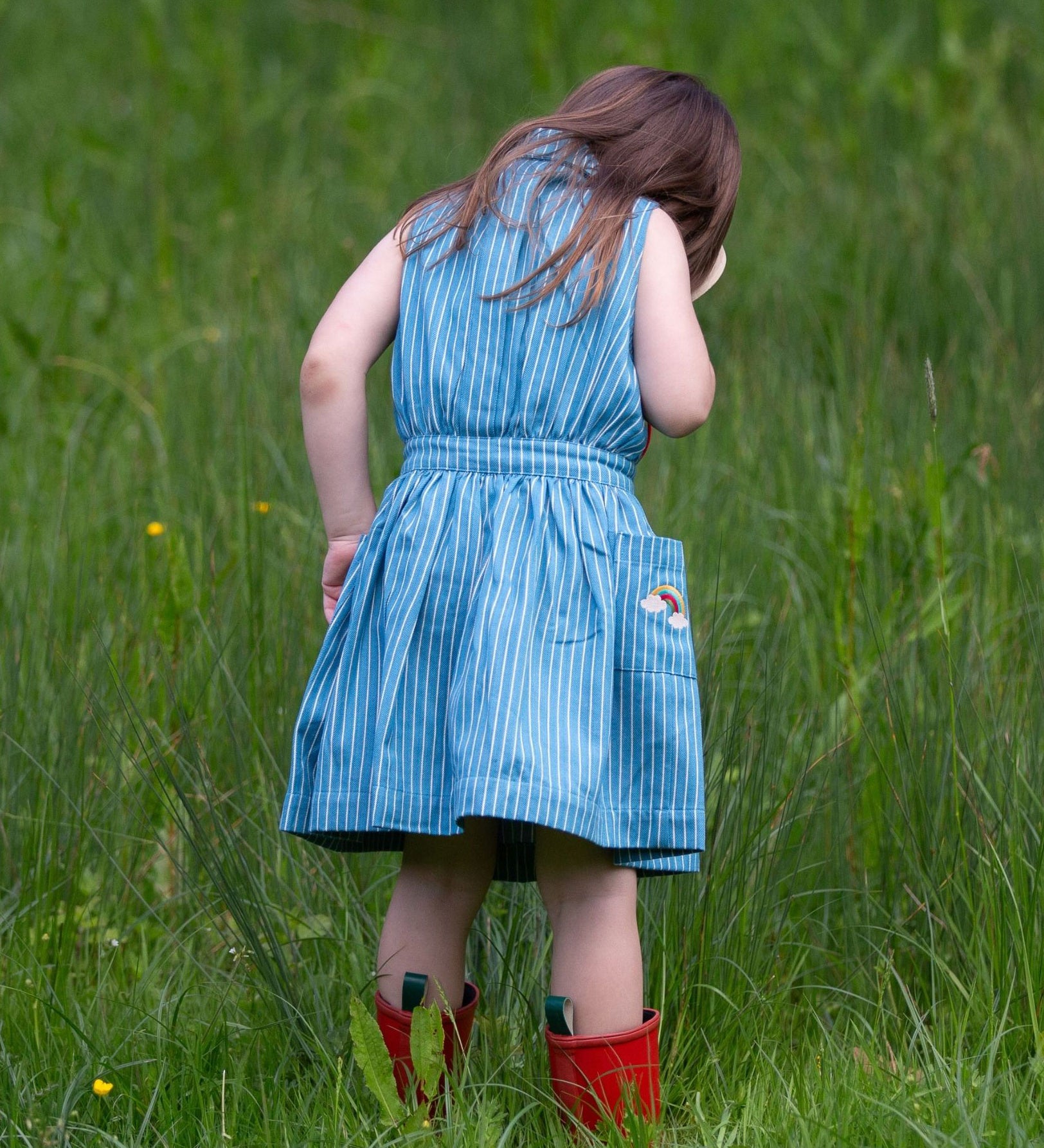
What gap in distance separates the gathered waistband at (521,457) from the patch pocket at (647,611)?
4.1 inches

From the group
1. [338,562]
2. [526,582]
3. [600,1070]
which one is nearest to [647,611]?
[526,582]

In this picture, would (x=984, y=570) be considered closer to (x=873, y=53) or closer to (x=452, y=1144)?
(x=452, y=1144)

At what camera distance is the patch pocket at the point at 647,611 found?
168cm

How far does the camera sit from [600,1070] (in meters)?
1.69

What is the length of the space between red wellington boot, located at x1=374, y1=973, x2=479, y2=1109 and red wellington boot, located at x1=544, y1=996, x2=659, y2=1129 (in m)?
0.13

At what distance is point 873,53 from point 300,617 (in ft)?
16.0

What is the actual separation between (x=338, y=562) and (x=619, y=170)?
642 millimetres

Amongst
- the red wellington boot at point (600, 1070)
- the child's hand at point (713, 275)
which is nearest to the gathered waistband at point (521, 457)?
the child's hand at point (713, 275)

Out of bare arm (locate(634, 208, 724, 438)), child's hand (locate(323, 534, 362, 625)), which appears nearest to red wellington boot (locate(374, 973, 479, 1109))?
child's hand (locate(323, 534, 362, 625))

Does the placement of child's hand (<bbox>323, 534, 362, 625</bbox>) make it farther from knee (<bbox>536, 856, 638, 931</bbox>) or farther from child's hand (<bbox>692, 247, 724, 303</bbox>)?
child's hand (<bbox>692, 247, 724, 303</bbox>)

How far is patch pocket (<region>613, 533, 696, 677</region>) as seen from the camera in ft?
5.51

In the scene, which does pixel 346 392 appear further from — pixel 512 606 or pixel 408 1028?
pixel 408 1028

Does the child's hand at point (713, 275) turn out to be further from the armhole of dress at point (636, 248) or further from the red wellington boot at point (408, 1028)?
the red wellington boot at point (408, 1028)

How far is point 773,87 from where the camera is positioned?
6.68 meters
